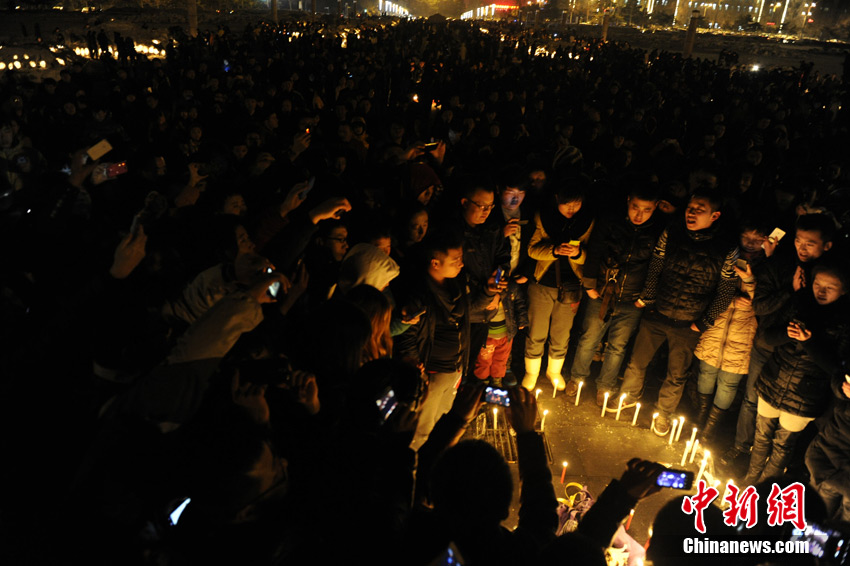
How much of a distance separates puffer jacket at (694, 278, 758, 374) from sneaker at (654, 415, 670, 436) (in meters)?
0.60

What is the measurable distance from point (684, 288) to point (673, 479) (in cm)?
210

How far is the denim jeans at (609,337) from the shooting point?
14.7 ft

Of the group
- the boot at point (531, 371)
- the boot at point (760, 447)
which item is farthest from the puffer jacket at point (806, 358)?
the boot at point (531, 371)

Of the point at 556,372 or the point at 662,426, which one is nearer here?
the point at 662,426

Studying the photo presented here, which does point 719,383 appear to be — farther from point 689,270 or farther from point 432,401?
point 432,401

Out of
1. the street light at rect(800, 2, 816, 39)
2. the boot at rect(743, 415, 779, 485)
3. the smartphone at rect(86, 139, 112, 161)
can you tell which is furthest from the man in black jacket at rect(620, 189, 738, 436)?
the street light at rect(800, 2, 816, 39)

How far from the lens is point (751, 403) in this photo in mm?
3900

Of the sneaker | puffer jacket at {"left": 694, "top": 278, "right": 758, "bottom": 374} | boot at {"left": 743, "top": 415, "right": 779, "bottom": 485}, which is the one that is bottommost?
the sneaker

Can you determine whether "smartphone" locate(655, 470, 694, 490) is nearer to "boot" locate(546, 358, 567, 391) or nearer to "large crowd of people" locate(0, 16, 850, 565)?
"large crowd of people" locate(0, 16, 850, 565)

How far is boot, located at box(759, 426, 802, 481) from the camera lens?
11.6 ft

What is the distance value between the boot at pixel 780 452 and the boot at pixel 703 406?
69 cm

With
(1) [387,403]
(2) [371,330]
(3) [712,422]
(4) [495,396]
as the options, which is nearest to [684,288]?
(3) [712,422]

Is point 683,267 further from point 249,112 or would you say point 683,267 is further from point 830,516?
point 249,112

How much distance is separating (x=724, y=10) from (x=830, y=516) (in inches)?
4540
